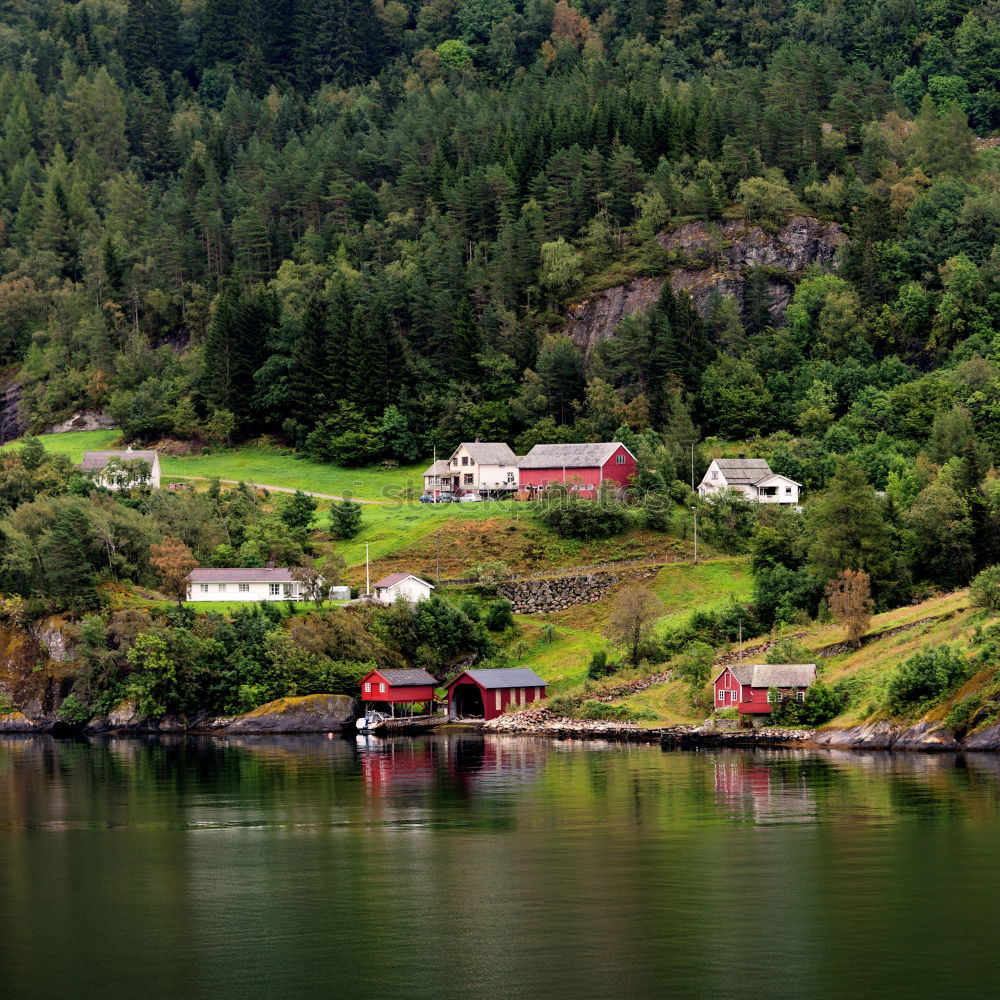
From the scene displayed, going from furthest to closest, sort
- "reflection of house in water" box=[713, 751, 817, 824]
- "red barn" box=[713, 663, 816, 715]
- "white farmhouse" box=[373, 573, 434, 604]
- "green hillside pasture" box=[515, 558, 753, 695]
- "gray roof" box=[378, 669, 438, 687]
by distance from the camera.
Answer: "white farmhouse" box=[373, 573, 434, 604], "green hillside pasture" box=[515, 558, 753, 695], "gray roof" box=[378, 669, 438, 687], "red barn" box=[713, 663, 816, 715], "reflection of house in water" box=[713, 751, 817, 824]

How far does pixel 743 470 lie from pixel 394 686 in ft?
112

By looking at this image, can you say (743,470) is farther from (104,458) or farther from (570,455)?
(104,458)

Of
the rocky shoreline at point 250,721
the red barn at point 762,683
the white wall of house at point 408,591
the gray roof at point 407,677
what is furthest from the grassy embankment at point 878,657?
the white wall of house at point 408,591

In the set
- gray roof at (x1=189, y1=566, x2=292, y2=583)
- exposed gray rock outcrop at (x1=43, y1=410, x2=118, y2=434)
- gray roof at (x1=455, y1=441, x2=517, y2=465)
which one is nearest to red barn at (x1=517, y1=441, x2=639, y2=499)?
gray roof at (x1=455, y1=441, x2=517, y2=465)

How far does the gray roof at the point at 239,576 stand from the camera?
112 meters

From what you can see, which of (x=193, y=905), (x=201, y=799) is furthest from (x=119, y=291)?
(x=193, y=905)

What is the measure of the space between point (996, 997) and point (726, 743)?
48580mm

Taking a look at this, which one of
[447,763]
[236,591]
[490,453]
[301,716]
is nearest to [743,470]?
[490,453]

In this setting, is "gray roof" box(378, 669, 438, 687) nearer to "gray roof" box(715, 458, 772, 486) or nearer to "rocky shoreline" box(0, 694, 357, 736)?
"rocky shoreline" box(0, 694, 357, 736)

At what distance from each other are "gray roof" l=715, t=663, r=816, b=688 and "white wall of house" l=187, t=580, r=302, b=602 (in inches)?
1492

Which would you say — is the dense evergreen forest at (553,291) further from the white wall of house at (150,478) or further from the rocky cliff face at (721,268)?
the white wall of house at (150,478)

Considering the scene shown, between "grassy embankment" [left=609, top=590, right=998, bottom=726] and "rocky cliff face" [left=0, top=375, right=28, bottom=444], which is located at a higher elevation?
"rocky cliff face" [left=0, top=375, right=28, bottom=444]

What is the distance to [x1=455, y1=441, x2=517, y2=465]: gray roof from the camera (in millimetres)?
130625

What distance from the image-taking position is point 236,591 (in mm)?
112250
